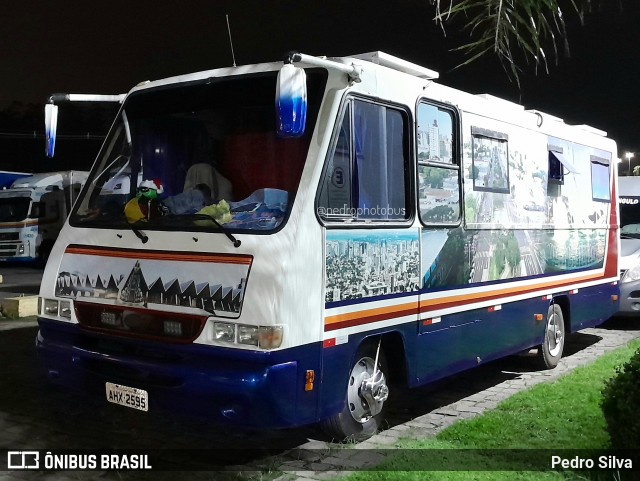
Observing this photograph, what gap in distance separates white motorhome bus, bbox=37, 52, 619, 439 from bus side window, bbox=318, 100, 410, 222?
2cm

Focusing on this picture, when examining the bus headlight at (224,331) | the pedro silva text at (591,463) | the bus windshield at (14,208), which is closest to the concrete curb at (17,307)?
the bus headlight at (224,331)

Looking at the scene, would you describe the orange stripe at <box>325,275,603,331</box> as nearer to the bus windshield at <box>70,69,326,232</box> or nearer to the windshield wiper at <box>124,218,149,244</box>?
the bus windshield at <box>70,69,326,232</box>

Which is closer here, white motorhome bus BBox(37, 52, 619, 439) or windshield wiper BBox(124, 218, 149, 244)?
white motorhome bus BBox(37, 52, 619, 439)

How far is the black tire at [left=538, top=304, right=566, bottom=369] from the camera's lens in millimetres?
9023

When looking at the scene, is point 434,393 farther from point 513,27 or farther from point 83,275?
point 513,27

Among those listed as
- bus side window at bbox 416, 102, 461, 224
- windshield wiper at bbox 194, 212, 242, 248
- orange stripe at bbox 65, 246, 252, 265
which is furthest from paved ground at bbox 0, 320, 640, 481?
bus side window at bbox 416, 102, 461, 224

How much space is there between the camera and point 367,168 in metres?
5.71

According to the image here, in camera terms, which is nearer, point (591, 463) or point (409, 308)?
point (591, 463)

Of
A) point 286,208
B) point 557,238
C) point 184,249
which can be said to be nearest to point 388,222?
point 286,208

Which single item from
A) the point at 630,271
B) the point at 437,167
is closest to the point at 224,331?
the point at 437,167

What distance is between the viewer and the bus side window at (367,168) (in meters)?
5.38

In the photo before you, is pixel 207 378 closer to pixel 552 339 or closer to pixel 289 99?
pixel 289 99

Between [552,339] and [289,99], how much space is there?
6.02 metres

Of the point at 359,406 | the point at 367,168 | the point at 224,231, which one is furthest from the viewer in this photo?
the point at 359,406
